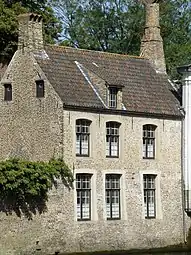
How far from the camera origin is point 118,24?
5597 centimetres

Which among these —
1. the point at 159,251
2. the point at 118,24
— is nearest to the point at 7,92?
the point at 159,251

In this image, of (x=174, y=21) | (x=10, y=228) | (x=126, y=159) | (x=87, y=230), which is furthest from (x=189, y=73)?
(x=174, y=21)

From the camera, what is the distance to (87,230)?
33656mm

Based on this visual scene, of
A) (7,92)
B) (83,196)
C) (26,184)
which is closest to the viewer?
(26,184)

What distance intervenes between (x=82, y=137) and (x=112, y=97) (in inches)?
91.1

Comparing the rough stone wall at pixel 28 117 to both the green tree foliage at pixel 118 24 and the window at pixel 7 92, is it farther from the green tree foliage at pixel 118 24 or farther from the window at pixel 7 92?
the green tree foliage at pixel 118 24

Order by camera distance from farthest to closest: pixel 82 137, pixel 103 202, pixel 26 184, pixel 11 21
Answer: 1. pixel 11 21
2. pixel 103 202
3. pixel 82 137
4. pixel 26 184

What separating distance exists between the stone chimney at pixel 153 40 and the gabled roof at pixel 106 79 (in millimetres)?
490

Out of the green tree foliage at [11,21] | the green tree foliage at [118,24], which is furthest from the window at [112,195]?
the green tree foliage at [118,24]

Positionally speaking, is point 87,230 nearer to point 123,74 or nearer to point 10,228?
point 10,228

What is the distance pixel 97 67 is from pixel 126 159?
4168 mm

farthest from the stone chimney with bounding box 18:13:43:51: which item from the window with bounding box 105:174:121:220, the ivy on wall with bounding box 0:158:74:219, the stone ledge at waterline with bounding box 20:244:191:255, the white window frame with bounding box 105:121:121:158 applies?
the stone ledge at waterline with bounding box 20:244:191:255

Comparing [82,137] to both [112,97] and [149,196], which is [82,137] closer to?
[112,97]

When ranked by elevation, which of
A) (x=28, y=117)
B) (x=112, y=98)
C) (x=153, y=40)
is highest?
(x=153, y=40)
